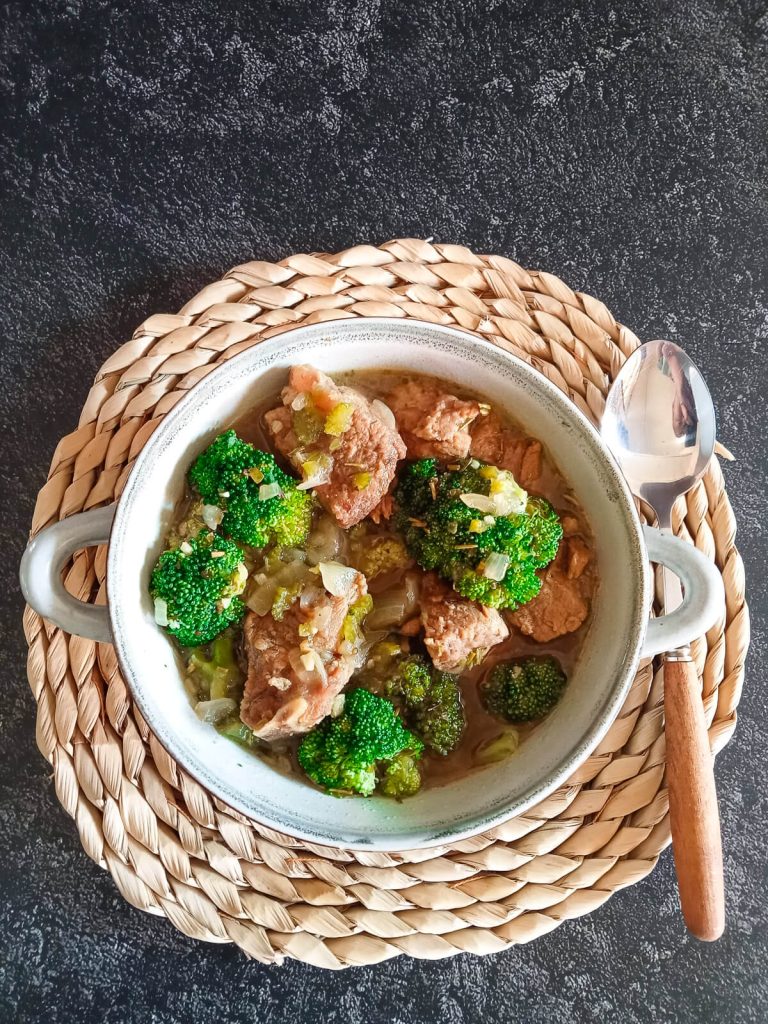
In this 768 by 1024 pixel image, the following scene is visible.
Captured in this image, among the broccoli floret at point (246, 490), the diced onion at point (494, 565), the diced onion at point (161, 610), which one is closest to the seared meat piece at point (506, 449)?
the diced onion at point (494, 565)

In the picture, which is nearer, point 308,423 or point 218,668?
point 308,423

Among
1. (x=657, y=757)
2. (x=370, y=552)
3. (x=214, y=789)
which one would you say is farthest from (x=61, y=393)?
(x=657, y=757)

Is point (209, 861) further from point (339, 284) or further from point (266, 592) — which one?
point (339, 284)

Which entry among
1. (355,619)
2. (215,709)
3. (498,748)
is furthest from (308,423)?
(498,748)

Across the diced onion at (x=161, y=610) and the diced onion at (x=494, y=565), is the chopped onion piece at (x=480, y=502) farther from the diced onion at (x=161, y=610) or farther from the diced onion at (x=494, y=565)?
the diced onion at (x=161, y=610)

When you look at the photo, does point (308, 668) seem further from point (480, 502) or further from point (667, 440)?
point (667, 440)

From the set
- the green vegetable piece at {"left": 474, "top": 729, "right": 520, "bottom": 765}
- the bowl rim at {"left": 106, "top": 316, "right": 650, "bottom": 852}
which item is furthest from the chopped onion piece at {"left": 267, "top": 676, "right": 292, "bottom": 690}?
the green vegetable piece at {"left": 474, "top": 729, "right": 520, "bottom": 765}

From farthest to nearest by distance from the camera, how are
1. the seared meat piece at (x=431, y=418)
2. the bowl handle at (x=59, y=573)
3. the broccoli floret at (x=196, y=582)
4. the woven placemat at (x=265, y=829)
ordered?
the woven placemat at (x=265, y=829) → the seared meat piece at (x=431, y=418) → the broccoli floret at (x=196, y=582) → the bowl handle at (x=59, y=573)
